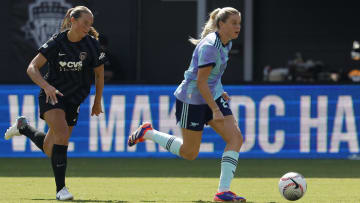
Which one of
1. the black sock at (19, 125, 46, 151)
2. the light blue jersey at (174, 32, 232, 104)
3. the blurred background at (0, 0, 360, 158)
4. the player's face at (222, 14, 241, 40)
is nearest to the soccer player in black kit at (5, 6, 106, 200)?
the black sock at (19, 125, 46, 151)

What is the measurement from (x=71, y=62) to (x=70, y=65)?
0.03 m

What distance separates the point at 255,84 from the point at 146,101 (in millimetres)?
1678

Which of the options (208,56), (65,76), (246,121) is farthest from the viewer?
(246,121)

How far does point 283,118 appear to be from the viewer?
14148mm

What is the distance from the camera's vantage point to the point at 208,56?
8.57 m

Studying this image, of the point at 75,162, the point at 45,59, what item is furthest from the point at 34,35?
the point at 45,59

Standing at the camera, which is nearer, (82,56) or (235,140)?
(235,140)

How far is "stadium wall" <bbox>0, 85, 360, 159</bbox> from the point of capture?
46.1 feet

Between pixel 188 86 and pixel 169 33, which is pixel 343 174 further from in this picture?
pixel 169 33

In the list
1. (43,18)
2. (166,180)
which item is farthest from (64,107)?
(43,18)

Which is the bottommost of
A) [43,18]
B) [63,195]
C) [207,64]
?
[63,195]

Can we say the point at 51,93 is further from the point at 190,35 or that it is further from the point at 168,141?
the point at 190,35

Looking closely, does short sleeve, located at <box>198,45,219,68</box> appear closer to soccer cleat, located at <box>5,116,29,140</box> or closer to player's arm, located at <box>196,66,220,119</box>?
player's arm, located at <box>196,66,220,119</box>

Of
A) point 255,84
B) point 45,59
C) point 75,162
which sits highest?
point 45,59
